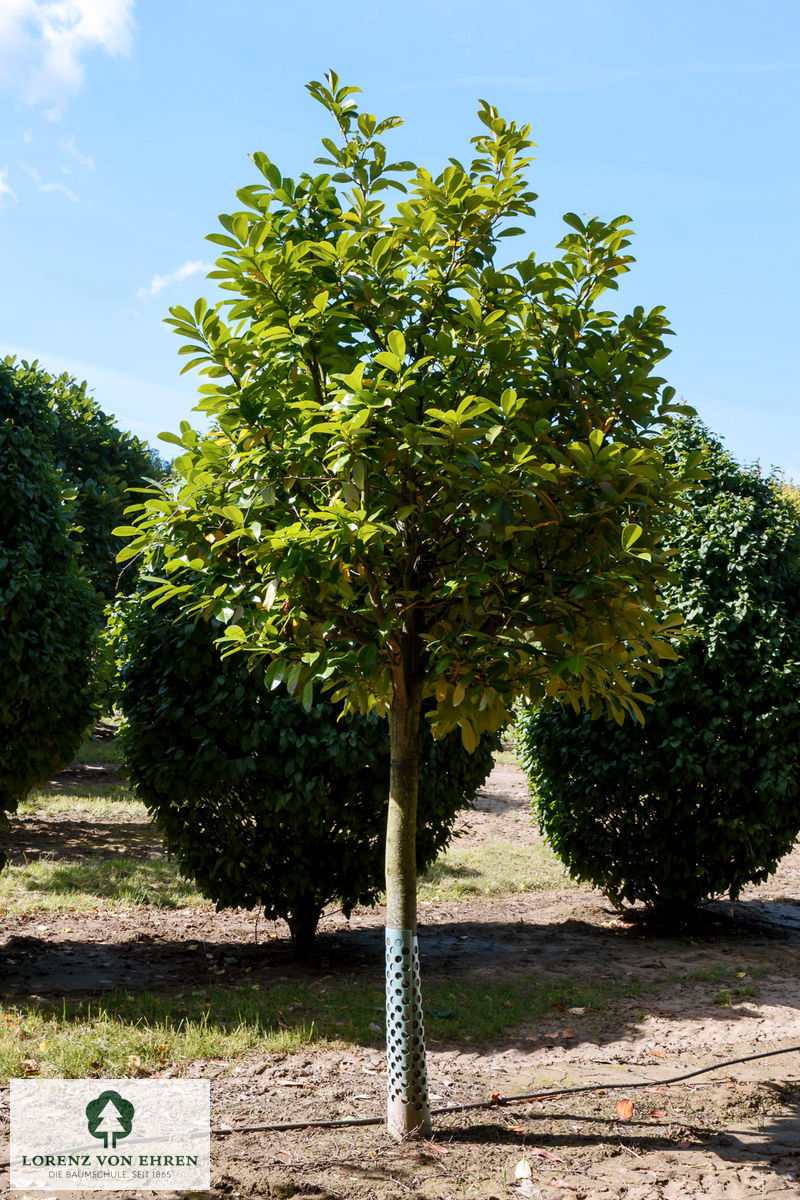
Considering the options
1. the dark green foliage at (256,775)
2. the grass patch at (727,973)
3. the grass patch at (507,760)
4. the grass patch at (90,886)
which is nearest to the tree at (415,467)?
the dark green foliage at (256,775)

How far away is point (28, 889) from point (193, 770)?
3572mm

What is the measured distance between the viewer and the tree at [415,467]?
128 inches

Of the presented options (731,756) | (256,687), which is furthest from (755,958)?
(256,687)

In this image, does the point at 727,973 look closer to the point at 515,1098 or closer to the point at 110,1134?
the point at 515,1098

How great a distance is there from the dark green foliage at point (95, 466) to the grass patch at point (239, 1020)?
23.5ft

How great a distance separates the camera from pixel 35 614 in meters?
5.89

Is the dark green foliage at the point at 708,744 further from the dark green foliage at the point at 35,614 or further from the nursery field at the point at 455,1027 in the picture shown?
the dark green foliage at the point at 35,614

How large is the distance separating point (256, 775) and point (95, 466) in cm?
771

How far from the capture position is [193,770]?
6.03 meters

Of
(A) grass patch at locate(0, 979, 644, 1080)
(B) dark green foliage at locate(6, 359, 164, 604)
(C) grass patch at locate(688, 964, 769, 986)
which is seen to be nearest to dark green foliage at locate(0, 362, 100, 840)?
(A) grass patch at locate(0, 979, 644, 1080)

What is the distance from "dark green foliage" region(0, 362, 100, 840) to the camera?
19.0 feet

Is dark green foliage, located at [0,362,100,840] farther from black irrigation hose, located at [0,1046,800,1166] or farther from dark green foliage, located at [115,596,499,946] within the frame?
black irrigation hose, located at [0,1046,800,1166]

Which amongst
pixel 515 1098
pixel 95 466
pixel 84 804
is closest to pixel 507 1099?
pixel 515 1098

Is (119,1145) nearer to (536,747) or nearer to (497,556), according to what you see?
(497,556)
